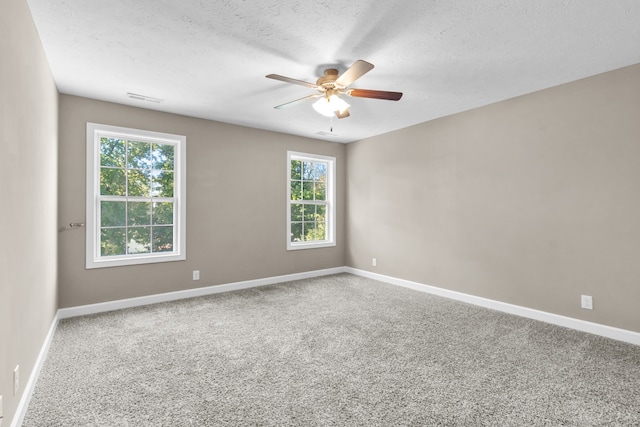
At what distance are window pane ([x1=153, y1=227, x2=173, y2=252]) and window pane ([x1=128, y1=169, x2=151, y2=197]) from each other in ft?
1.58

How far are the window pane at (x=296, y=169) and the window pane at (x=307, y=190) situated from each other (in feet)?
0.55

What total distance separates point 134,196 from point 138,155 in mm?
515

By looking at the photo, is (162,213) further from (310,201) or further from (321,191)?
(321,191)

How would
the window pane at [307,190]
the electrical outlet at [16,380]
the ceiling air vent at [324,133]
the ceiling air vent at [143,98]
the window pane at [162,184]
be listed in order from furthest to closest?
the window pane at [307,190] < the ceiling air vent at [324,133] < the window pane at [162,184] < the ceiling air vent at [143,98] < the electrical outlet at [16,380]

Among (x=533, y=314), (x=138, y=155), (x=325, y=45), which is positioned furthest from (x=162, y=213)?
(x=533, y=314)

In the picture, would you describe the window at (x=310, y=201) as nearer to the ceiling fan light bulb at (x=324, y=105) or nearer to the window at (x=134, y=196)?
the window at (x=134, y=196)

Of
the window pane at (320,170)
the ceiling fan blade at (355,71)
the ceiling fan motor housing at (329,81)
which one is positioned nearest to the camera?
the ceiling fan blade at (355,71)

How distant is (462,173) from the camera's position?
4188 mm

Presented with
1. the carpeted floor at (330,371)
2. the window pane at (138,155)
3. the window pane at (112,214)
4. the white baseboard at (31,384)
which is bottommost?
the carpeted floor at (330,371)

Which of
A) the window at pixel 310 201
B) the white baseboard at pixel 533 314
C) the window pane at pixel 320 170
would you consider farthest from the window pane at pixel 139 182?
the white baseboard at pixel 533 314

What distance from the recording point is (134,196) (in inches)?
157

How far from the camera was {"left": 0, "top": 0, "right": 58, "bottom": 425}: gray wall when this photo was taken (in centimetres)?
157

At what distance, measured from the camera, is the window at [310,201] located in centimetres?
545

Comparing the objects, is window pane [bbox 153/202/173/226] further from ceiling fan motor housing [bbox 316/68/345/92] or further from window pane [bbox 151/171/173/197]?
ceiling fan motor housing [bbox 316/68/345/92]
